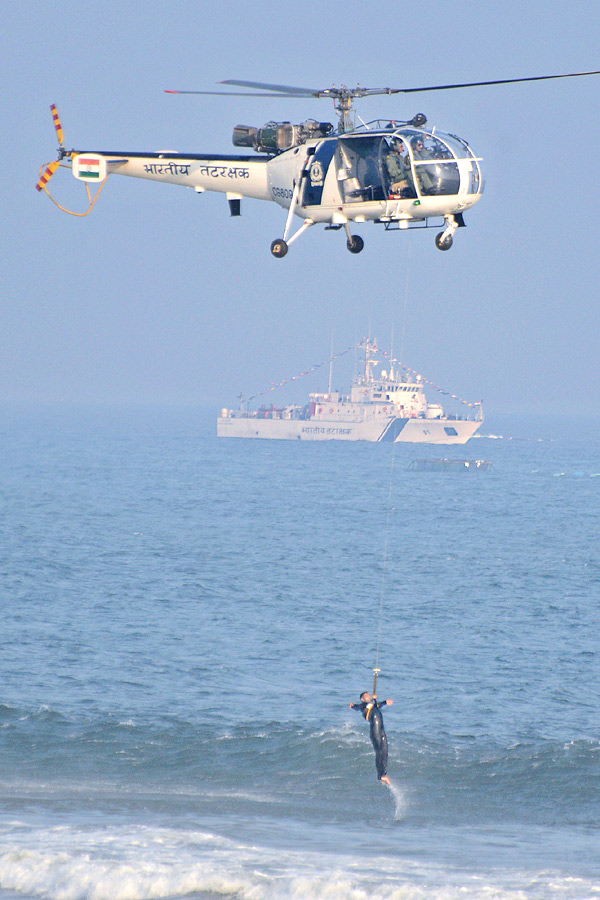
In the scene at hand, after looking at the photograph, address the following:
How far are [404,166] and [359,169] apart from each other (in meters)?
0.90

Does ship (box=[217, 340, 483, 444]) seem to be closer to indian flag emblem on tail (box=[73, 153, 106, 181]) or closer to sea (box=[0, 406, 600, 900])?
sea (box=[0, 406, 600, 900])

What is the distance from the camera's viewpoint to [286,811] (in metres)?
21.0

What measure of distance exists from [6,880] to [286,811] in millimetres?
6764

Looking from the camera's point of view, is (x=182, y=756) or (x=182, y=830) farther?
(x=182, y=756)

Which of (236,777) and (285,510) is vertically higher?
(285,510)

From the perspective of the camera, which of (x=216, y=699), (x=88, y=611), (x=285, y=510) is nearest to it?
(x=216, y=699)

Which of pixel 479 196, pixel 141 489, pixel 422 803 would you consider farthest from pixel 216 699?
pixel 141 489

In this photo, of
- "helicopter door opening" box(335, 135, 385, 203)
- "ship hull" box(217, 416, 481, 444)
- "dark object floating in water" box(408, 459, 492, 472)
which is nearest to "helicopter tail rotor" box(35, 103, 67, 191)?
"helicopter door opening" box(335, 135, 385, 203)

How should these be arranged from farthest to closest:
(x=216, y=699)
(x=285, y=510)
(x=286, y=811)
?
(x=285, y=510)
(x=216, y=699)
(x=286, y=811)

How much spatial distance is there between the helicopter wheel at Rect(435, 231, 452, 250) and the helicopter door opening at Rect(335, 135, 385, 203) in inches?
48.3

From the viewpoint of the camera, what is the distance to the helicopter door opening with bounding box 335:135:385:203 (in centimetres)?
1786

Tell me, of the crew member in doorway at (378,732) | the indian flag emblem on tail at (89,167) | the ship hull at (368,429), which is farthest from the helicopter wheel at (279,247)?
the ship hull at (368,429)

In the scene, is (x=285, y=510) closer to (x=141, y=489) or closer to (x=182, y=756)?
(x=141, y=489)

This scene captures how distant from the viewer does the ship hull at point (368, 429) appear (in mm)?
137000
